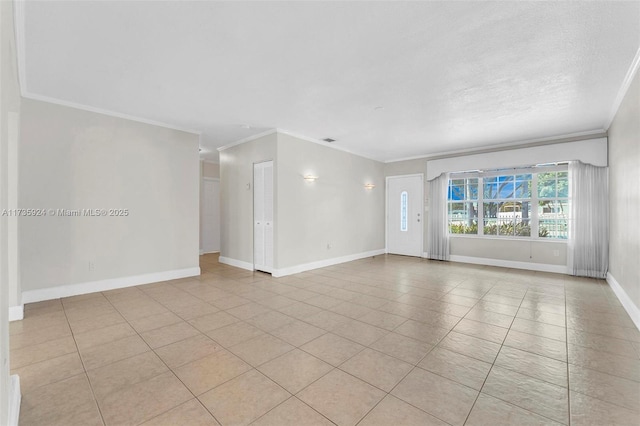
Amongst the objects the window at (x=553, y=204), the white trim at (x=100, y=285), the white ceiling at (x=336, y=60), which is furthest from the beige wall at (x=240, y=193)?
the window at (x=553, y=204)

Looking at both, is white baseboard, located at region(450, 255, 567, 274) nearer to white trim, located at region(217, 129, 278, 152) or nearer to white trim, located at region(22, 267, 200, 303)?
white trim, located at region(217, 129, 278, 152)

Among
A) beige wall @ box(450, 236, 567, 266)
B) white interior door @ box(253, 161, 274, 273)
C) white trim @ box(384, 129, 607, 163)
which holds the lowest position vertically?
beige wall @ box(450, 236, 567, 266)

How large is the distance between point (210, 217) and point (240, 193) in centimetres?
281

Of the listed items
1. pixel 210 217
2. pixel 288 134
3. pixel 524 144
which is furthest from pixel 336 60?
pixel 210 217

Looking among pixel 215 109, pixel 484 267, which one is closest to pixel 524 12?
pixel 215 109

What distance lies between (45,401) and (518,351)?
11.9ft

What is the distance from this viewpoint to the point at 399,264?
6504 millimetres

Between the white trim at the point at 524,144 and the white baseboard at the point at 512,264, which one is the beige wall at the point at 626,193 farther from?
the white baseboard at the point at 512,264

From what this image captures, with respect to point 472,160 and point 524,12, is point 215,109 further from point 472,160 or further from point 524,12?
point 472,160

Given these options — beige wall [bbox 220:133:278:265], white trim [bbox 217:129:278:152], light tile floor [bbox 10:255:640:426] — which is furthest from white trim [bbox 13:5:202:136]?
light tile floor [bbox 10:255:640:426]

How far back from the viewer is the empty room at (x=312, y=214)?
1.97 metres

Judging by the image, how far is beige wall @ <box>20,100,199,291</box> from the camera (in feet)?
12.3

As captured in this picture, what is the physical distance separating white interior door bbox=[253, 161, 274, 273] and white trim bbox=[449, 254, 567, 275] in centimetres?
451

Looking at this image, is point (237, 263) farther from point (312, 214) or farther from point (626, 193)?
point (626, 193)
